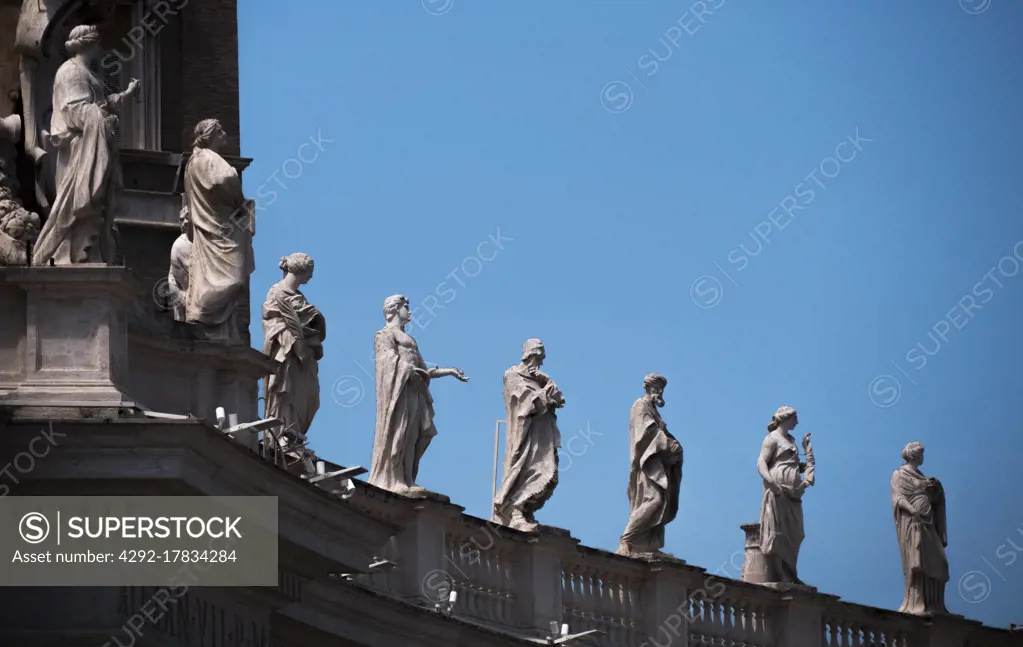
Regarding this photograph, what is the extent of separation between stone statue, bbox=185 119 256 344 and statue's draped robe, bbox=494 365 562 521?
7703 mm

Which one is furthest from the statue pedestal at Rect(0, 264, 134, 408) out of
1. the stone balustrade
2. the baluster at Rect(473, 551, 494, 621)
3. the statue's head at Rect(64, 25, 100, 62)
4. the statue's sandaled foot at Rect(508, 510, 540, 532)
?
the statue's sandaled foot at Rect(508, 510, 540, 532)

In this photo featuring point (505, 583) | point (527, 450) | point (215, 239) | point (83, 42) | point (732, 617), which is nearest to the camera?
point (83, 42)

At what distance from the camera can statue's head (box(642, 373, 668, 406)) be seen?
138 feet

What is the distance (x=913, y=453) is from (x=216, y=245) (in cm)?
1723

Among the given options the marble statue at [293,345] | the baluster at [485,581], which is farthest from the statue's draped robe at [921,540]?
the marble statue at [293,345]

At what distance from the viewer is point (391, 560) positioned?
36.6 metres

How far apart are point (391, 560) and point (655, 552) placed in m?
5.76

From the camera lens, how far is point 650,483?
41.8 metres

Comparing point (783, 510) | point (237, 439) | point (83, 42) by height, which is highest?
point (783, 510)

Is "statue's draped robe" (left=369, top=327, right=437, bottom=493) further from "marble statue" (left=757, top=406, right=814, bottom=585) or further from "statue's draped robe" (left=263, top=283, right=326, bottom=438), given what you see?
"marble statue" (left=757, top=406, right=814, bottom=585)

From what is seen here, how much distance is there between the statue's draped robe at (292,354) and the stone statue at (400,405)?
169 cm

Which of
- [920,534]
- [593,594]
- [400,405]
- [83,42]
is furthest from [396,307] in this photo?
[920,534]

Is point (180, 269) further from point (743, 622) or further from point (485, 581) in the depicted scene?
point (743, 622)

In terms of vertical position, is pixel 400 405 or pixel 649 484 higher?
pixel 649 484
